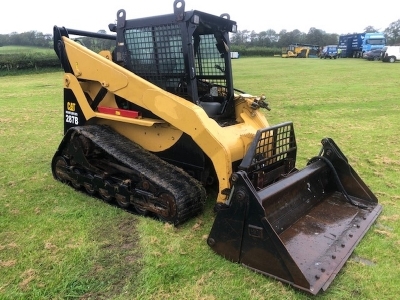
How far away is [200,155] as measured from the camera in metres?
4.30

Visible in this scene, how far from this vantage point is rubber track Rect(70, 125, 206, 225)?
406 cm

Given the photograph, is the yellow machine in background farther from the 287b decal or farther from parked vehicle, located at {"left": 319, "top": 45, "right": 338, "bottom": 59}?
Result: the 287b decal

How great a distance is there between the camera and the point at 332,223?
3.96 m

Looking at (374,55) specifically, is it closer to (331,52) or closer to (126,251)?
(331,52)

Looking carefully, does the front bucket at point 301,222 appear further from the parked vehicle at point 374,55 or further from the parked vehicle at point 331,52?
the parked vehicle at point 331,52

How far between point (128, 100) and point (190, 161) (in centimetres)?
107

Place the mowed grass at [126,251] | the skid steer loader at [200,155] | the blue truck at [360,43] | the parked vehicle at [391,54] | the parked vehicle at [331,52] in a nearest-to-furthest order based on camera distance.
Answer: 1. the mowed grass at [126,251]
2. the skid steer loader at [200,155]
3. the parked vehicle at [391,54]
4. the blue truck at [360,43]
5. the parked vehicle at [331,52]

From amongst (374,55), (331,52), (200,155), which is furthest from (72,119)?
(331,52)

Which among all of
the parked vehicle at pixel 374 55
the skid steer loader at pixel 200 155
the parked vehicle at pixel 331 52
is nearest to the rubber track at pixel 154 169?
the skid steer loader at pixel 200 155

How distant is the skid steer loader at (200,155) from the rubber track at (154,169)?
0.6 inches

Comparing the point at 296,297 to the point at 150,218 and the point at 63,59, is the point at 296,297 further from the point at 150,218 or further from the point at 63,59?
the point at 63,59

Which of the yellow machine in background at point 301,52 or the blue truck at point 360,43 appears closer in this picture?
the blue truck at point 360,43

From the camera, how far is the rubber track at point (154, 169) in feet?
13.3

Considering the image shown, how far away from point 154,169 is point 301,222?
169 cm
